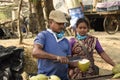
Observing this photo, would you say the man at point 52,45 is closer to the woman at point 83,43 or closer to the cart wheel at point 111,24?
the woman at point 83,43

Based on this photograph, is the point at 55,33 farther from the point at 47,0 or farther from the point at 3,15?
the point at 3,15

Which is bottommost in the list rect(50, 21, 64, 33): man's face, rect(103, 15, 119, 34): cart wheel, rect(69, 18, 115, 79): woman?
rect(103, 15, 119, 34): cart wheel

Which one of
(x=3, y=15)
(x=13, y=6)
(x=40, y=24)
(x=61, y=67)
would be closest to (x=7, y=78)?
(x=61, y=67)

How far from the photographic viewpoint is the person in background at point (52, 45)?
3.80 metres

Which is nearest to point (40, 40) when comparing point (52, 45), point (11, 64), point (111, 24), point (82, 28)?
point (52, 45)

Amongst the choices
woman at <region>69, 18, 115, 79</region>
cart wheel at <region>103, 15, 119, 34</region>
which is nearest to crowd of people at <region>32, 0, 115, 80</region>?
woman at <region>69, 18, 115, 79</region>

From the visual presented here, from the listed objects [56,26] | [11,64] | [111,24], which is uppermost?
[56,26]

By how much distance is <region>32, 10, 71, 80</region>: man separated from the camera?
149 inches

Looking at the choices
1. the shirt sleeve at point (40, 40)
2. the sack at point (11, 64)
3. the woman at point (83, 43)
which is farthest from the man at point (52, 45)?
the sack at point (11, 64)

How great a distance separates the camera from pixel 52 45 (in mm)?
3955

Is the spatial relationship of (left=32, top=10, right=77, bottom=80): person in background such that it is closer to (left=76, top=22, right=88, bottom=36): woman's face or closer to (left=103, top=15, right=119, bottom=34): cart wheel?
(left=76, top=22, right=88, bottom=36): woman's face

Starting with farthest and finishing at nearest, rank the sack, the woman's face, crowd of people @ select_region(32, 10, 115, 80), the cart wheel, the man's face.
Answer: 1. the cart wheel
2. the sack
3. the woman's face
4. the man's face
5. crowd of people @ select_region(32, 10, 115, 80)

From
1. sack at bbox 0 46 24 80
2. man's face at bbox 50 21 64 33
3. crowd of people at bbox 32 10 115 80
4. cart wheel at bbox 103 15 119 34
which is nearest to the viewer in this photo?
crowd of people at bbox 32 10 115 80

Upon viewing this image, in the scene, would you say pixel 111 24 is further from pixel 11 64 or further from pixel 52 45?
pixel 52 45
